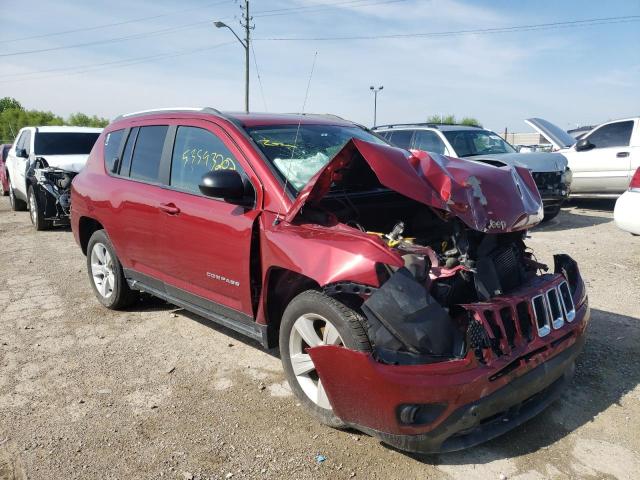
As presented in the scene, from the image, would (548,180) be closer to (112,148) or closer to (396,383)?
(112,148)

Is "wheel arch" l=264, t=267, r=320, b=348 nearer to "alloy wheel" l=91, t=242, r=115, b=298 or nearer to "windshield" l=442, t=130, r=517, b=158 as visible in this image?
"alloy wheel" l=91, t=242, r=115, b=298

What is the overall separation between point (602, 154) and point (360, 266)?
9.62 meters

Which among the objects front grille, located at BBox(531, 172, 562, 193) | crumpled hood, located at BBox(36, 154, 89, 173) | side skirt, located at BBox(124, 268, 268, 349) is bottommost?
side skirt, located at BBox(124, 268, 268, 349)

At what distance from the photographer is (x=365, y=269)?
8.91 ft

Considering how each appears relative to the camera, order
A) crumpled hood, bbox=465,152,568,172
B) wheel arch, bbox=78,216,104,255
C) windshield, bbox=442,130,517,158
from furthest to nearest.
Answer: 1. windshield, bbox=442,130,517,158
2. crumpled hood, bbox=465,152,568,172
3. wheel arch, bbox=78,216,104,255

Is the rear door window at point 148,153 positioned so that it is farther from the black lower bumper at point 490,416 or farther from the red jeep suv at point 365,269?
the black lower bumper at point 490,416

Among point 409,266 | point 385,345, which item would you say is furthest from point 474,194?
point 385,345

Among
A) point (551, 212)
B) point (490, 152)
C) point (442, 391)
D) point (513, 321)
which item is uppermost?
point (490, 152)

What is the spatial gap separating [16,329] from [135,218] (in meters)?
1.59

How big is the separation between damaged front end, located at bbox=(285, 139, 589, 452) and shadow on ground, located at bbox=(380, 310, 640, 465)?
0.60ft

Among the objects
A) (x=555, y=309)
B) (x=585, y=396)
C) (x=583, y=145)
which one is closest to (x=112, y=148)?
(x=555, y=309)

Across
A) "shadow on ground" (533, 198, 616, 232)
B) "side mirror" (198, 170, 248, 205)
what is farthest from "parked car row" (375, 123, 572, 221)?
"side mirror" (198, 170, 248, 205)

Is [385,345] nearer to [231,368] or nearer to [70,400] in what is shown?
[231,368]

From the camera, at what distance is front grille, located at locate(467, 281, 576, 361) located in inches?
103
